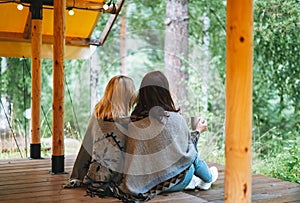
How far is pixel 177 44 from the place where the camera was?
8430mm

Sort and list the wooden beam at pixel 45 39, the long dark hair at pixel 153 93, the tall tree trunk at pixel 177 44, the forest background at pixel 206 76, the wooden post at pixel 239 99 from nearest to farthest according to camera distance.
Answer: the wooden post at pixel 239 99
the long dark hair at pixel 153 93
the wooden beam at pixel 45 39
the forest background at pixel 206 76
the tall tree trunk at pixel 177 44

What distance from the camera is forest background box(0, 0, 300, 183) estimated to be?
23.9 ft

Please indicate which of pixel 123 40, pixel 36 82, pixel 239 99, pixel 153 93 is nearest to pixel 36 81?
pixel 36 82

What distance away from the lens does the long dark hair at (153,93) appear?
358 centimetres

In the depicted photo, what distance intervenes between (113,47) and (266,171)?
7.75 m

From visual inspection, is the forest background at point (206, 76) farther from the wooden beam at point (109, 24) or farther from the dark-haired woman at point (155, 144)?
the dark-haired woman at point (155, 144)

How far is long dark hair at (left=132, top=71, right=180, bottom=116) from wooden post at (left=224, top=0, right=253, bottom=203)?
1117 mm

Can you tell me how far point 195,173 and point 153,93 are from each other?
0.81 metres

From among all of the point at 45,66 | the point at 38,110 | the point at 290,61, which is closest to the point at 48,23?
the point at 38,110

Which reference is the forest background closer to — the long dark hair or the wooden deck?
the wooden deck

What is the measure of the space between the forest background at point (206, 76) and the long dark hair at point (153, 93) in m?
2.51

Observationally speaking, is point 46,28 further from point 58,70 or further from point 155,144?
point 155,144

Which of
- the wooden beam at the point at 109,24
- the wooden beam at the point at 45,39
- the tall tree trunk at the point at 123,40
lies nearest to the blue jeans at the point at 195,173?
the wooden beam at the point at 109,24

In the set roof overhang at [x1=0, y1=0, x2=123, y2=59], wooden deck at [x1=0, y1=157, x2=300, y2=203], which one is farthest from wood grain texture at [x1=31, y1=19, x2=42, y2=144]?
wooden deck at [x1=0, y1=157, x2=300, y2=203]
